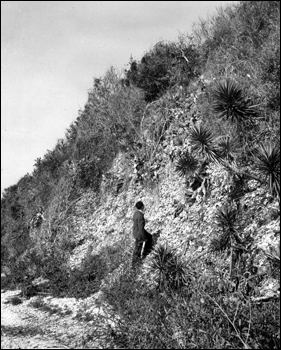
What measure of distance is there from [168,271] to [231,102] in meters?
4.19

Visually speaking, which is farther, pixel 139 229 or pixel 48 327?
pixel 139 229

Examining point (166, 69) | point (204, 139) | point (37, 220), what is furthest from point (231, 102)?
point (37, 220)

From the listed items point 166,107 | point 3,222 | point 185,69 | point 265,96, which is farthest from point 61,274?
point 3,222

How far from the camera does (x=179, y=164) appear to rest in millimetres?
10281

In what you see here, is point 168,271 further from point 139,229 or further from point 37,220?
point 37,220

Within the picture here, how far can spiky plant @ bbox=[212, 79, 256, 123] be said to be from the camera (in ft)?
27.2

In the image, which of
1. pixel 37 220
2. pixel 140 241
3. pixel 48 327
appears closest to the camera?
pixel 48 327

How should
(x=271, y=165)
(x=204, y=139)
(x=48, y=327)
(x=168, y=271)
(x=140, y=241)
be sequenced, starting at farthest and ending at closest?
(x=140, y=241)
(x=204, y=139)
(x=48, y=327)
(x=168, y=271)
(x=271, y=165)

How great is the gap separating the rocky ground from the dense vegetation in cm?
59

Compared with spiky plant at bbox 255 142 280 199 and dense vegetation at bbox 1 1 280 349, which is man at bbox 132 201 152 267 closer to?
dense vegetation at bbox 1 1 280 349

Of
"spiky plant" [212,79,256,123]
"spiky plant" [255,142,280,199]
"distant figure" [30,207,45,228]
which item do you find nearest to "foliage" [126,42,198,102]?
"spiky plant" [212,79,256,123]

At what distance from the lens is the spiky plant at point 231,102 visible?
27.2 feet

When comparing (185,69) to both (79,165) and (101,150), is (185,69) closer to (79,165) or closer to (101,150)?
(101,150)

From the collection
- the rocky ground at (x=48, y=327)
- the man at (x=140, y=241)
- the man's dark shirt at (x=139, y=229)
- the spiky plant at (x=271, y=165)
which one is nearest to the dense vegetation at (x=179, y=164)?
the spiky plant at (x=271, y=165)
